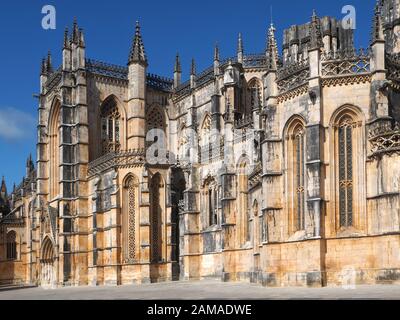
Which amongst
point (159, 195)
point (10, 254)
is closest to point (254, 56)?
point (159, 195)

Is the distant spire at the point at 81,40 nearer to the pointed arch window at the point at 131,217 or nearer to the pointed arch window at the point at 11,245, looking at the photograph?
the pointed arch window at the point at 131,217

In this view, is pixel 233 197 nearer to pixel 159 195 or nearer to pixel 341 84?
pixel 159 195

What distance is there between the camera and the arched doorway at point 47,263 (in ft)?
188

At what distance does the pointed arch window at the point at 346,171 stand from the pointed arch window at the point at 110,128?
3202 centimetres

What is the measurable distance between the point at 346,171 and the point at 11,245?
169ft

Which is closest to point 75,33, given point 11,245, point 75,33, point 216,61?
point 75,33

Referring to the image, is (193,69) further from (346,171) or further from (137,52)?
(346,171)

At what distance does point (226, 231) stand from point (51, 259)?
21639mm

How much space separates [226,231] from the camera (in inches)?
1689

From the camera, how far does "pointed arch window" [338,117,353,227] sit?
95.7ft

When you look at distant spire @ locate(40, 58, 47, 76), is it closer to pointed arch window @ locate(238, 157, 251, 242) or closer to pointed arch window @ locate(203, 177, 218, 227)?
pointed arch window @ locate(203, 177, 218, 227)

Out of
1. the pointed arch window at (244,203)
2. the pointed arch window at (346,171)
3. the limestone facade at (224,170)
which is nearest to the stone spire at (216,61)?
the limestone facade at (224,170)

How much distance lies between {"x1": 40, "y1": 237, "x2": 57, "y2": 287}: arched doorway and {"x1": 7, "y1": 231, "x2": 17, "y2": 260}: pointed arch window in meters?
12.8
